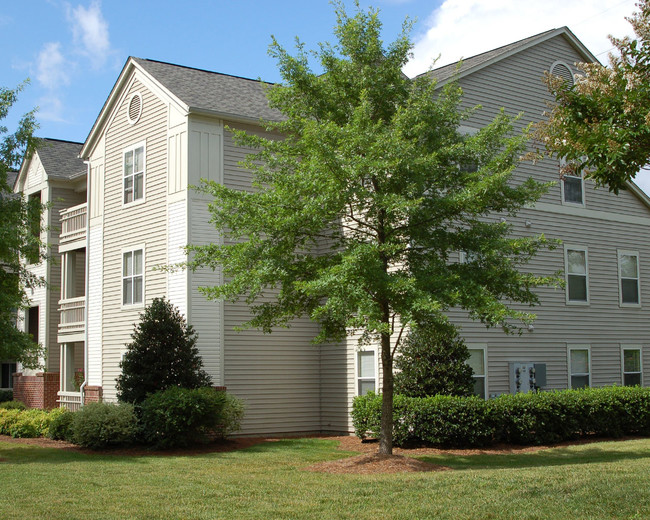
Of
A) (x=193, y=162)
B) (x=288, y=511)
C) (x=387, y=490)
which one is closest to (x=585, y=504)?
(x=387, y=490)

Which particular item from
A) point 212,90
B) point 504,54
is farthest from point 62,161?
point 504,54

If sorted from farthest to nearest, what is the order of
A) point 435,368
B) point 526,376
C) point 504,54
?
point 504,54, point 526,376, point 435,368

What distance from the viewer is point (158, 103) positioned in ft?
72.0

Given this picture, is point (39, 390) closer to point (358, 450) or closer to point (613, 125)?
point (358, 450)

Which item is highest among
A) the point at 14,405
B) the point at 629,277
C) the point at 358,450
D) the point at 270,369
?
the point at 629,277

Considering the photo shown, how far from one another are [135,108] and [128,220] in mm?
3390

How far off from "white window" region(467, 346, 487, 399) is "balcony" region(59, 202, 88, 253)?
42.7 feet

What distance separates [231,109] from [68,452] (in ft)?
32.2

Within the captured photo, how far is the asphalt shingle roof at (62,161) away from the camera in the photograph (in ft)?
94.7

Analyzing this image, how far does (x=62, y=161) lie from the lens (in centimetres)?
3027

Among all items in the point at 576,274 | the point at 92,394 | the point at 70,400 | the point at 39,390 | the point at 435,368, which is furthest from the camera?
the point at 39,390

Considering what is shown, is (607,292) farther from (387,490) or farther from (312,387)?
(387,490)

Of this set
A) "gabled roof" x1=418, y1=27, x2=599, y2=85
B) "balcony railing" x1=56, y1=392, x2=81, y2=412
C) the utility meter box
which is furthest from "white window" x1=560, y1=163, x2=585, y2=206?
"balcony railing" x1=56, y1=392, x2=81, y2=412

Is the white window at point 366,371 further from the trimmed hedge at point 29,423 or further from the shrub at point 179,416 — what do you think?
the trimmed hedge at point 29,423
